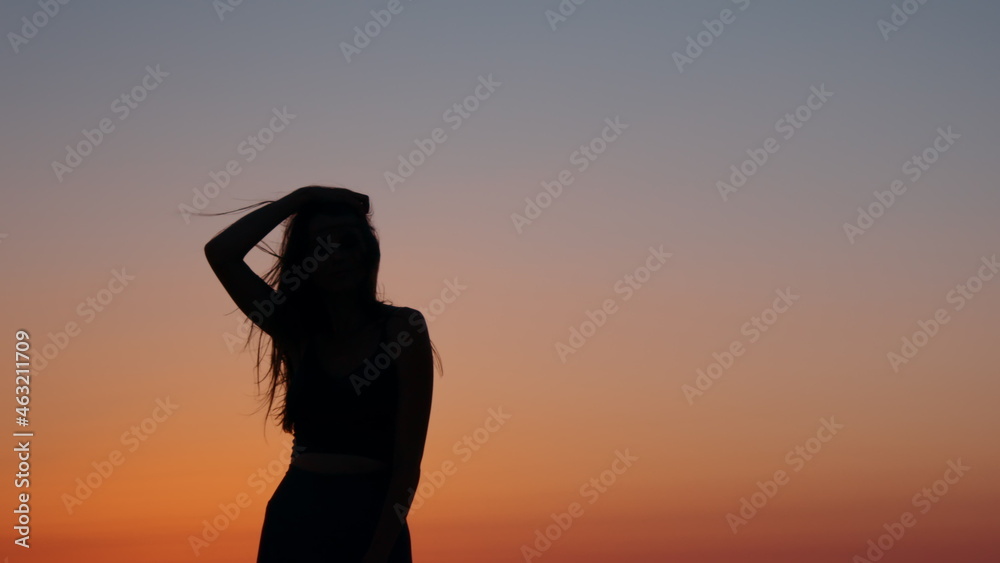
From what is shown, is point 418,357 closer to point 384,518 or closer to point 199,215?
point 384,518

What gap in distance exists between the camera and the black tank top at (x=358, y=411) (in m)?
3.95

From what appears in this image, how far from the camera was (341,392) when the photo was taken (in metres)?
3.98

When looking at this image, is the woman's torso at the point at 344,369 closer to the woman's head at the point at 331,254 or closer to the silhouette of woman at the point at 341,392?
the silhouette of woman at the point at 341,392

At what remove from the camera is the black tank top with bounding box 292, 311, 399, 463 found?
13.0ft

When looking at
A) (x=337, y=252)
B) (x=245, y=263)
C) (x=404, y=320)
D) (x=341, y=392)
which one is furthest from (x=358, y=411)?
(x=245, y=263)

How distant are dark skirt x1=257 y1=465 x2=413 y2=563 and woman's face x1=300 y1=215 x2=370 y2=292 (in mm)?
703

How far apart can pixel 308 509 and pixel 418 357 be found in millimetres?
643

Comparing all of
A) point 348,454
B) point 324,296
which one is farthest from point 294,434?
point 324,296

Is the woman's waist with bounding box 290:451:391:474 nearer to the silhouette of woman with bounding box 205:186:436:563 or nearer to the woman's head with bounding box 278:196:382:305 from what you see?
the silhouette of woman with bounding box 205:186:436:563

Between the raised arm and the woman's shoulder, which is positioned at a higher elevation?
the woman's shoulder

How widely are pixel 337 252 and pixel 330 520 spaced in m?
0.96

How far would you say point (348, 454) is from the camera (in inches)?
155

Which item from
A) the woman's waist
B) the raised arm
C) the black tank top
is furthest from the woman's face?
the woman's waist

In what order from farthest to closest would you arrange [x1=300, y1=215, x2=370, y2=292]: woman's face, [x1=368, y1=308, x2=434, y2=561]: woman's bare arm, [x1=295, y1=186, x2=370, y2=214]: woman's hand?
1. [x1=295, y1=186, x2=370, y2=214]: woman's hand
2. [x1=300, y1=215, x2=370, y2=292]: woman's face
3. [x1=368, y1=308, x2=434, y2=561]: woman's bare arm
